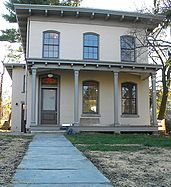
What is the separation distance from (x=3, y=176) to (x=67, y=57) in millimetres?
12930

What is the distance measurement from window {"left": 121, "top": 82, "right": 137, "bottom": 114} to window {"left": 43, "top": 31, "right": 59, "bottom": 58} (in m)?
4.52

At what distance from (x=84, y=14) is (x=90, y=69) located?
11.7ft

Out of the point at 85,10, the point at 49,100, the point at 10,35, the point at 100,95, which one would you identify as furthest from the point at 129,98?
the point at 10,35

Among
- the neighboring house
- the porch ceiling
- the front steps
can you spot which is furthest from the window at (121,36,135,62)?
the front steps

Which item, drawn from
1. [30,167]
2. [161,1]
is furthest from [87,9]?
[30,167]

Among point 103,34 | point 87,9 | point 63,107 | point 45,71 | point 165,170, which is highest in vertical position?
point 87,9

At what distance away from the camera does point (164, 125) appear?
20.0 metres

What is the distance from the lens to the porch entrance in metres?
17.2

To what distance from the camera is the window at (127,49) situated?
18.3 meters

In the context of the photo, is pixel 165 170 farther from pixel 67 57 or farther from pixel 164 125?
pixel 164 125

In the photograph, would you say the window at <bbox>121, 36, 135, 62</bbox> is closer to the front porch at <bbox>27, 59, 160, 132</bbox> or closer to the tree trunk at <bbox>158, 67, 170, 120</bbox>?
the front porch at <bbox>27, 59, 160, 132</bbox>

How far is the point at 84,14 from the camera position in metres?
17.6

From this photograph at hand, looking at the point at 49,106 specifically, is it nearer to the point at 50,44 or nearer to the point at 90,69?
the point at 90,69

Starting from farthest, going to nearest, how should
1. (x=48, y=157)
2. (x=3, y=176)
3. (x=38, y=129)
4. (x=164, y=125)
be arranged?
(x=164, y=125), (x=38, y=129), (x=48, y=157), (x=3, y=176)
